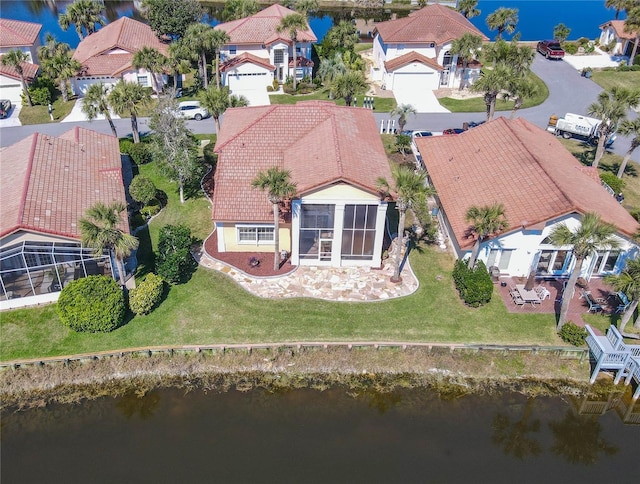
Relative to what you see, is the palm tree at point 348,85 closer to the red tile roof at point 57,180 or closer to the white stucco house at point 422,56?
the white stucco house at point 422,56

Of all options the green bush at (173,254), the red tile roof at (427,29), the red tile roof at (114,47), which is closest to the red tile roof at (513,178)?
the green bush at (173,254)

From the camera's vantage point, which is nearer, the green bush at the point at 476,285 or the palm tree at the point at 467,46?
the green bush at the point at 476,285

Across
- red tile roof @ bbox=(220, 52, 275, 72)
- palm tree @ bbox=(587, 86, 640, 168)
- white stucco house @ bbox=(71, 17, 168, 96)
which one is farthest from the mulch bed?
red tile roof @ bbox=(220, 52, 275, 72)

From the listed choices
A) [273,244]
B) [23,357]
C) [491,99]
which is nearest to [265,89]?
[491,99]

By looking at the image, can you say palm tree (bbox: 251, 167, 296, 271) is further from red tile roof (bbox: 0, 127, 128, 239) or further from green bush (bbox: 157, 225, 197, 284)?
red tile roof (bbox: 0, 127, 128, 239)

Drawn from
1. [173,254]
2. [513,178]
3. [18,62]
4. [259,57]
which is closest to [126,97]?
[173,254]

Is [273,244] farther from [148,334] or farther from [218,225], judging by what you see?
[148,334]
